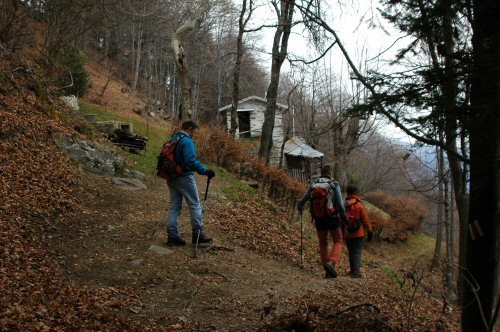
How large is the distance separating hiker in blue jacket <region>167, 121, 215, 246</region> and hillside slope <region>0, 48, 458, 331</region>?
0.33m

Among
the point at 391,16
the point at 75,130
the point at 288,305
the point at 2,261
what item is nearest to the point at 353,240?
the point at 288,305

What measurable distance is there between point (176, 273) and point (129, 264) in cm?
68

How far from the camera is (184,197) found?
7.45 meters

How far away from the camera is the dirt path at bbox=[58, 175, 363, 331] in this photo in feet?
17.5

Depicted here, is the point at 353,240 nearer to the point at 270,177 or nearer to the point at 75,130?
the point at 270,177

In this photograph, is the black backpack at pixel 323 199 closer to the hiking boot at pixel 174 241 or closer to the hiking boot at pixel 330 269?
A: the hiking boot at pixel 330 269

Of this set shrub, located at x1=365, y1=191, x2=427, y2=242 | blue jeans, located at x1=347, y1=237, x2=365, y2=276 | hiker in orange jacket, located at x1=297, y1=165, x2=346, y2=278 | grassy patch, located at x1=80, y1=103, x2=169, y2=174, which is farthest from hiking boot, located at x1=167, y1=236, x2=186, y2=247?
shrub, located at x1=365, y1=191, x2=427, y2=242

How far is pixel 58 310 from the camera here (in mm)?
4508

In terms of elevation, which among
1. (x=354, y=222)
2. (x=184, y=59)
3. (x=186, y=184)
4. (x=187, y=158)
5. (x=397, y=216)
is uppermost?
(x=184, y=59)

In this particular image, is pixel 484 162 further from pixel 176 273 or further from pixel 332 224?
pixel 332 224

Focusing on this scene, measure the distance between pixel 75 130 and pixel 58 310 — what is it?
8.89 meters

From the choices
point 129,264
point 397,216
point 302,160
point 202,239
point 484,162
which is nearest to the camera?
point 484,162

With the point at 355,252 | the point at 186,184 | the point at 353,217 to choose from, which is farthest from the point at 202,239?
the point at 355,252

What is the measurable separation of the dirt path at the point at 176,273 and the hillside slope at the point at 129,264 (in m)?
0.02
